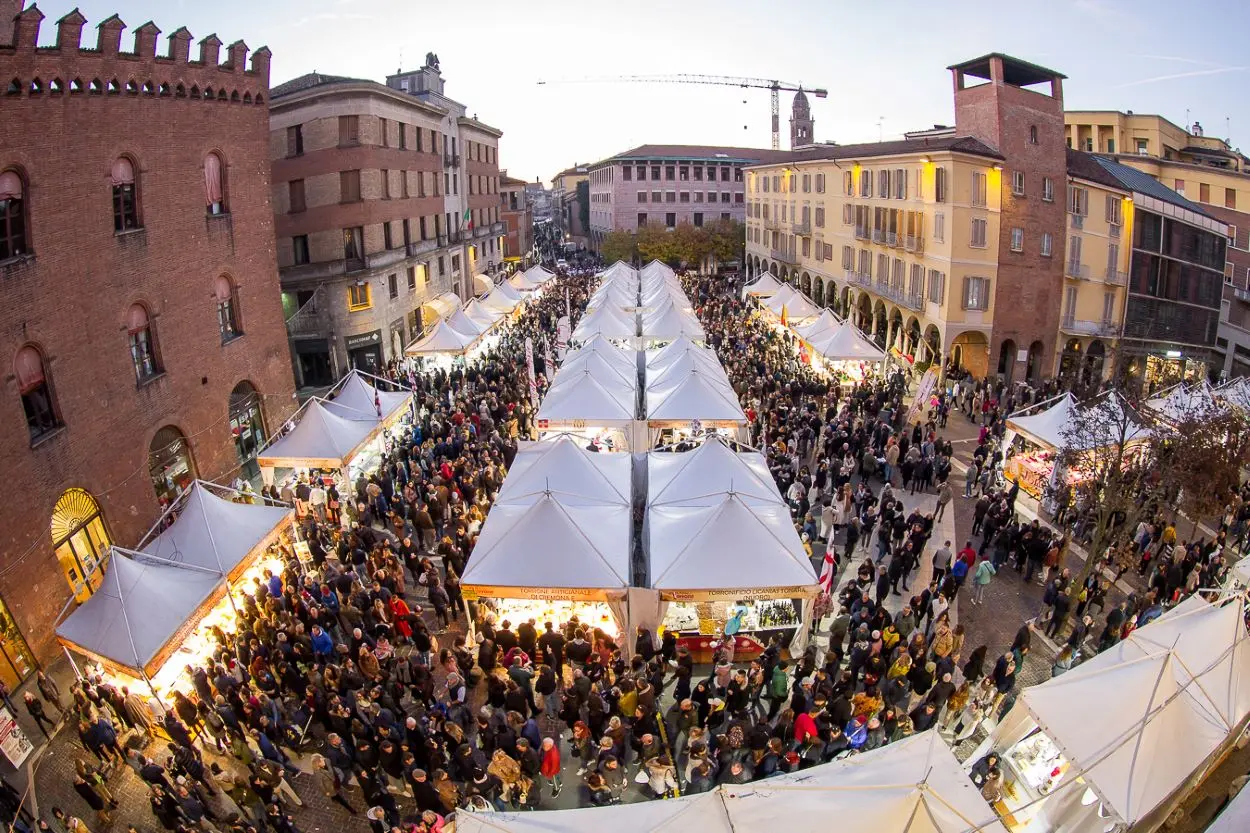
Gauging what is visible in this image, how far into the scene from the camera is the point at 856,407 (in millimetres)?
22984

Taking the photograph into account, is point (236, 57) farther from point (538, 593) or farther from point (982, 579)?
point (982, 579)

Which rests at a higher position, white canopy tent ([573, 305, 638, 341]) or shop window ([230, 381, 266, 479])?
white canopy tent ([573, 305, 638, 341])

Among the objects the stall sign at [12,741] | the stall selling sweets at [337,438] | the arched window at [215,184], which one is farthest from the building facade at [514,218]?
the stall sign at [12,741]

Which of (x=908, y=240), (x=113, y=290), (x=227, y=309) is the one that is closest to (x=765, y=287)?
(x=908, y=240)

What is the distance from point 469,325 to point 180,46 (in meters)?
13.9

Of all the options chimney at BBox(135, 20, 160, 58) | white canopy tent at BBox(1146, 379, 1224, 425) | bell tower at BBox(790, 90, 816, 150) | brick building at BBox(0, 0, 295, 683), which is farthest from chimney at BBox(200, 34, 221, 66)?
bell tower at BBox(790, 90, 816, 150)

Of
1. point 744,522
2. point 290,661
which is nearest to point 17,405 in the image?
point 290,661

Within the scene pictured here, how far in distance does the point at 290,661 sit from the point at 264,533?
315cm

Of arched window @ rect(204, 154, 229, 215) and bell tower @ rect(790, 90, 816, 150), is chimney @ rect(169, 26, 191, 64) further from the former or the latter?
bell tower @ rect(790, 90, 816, 150)

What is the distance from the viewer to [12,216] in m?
13.3

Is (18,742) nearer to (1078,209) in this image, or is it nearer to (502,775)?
(502,775)

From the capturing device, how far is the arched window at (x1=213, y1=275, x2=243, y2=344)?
1945 centimetres

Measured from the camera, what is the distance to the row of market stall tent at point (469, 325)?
1086 inches

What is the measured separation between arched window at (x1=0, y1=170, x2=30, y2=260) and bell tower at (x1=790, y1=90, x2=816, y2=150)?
76.1m
